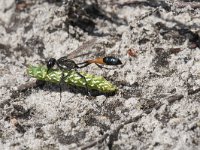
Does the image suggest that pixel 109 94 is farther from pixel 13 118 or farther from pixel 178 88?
pixel 13 118

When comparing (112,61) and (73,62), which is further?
(73,62)

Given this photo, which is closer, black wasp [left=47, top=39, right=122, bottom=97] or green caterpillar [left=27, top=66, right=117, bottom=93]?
green caterpillar [left=27, top=66, right=117, bottom=93]

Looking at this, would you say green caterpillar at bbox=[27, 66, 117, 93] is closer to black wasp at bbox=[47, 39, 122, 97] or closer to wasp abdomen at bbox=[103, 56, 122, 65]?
black wasp at bbox=[47, 39, 122, 97]

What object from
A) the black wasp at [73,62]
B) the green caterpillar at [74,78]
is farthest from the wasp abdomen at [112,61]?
the green caterpillar at [74,78]

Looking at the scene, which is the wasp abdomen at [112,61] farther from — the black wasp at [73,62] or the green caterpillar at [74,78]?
the green caterpillar at [74,78]

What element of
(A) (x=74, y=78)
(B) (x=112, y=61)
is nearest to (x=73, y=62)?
(A) (x=74, y=78)

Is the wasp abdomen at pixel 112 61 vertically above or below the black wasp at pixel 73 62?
above

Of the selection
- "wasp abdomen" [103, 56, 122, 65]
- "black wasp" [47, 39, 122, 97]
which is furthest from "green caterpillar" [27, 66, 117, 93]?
"wasp abdomen" [103, 56, 122, 65]

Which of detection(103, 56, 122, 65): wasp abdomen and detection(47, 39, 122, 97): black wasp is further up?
detection(103, 56, 122, 65): wasp abdomen

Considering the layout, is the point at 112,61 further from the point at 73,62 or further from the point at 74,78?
the point at 73,62
